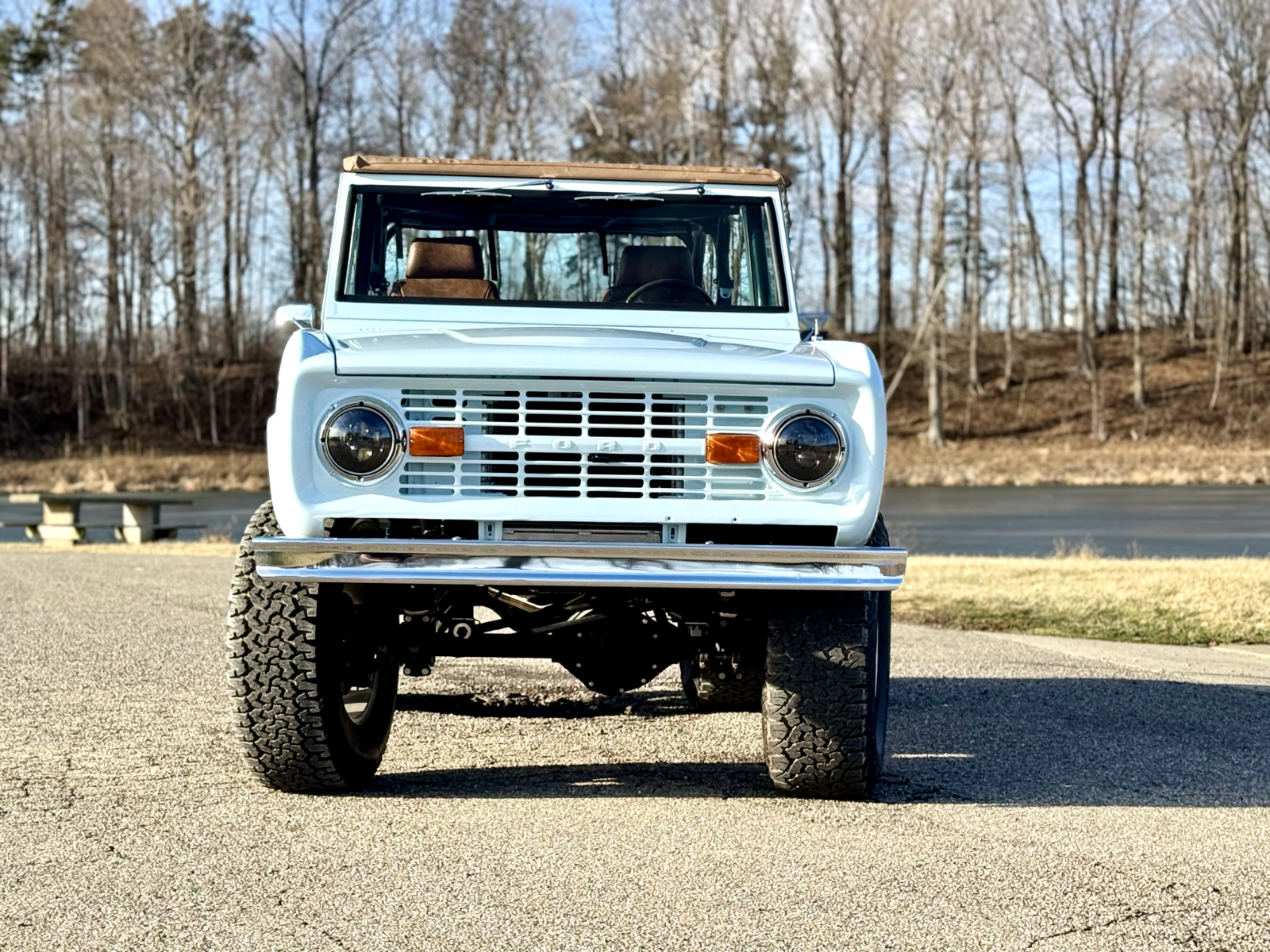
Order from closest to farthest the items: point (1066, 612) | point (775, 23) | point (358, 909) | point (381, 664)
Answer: point (358, 909) < point (381, 664) < point (1066, 612) < point (775, 23)

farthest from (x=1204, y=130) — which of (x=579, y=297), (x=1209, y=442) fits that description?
(x=579, y=297)

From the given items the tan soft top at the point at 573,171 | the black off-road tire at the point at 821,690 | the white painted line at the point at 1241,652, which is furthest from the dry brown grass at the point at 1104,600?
the black off-road tire at the point at 821,690

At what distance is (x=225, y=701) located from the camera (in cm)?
736

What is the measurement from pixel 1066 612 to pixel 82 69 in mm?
46236

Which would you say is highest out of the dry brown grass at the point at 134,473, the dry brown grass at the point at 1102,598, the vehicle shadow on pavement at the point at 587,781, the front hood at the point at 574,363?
the front hood at the point at 574,363

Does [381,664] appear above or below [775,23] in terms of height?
below

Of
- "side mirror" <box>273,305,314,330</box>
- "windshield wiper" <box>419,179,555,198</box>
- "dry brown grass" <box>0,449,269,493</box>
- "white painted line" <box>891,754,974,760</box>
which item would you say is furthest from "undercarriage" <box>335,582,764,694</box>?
"dry brown grass" <box>0,449,269,493</box>

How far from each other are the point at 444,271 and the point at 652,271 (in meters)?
0.89

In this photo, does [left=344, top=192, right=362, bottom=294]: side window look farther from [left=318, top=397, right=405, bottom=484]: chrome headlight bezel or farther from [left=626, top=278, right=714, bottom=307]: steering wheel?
[left=318, top=397, right=405, bottom=484]: chrome headlight bezel

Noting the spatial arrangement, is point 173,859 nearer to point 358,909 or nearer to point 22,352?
point 358,909

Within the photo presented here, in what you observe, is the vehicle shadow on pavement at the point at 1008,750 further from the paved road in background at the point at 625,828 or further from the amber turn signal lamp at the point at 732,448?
the amber turn signal lamp at the point at 732,448

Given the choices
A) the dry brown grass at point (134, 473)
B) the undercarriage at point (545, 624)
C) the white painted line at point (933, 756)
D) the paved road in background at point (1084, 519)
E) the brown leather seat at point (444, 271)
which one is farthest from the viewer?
the dry brown grass at point (134, 473)

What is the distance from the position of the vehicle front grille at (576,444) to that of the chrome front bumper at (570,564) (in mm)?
274

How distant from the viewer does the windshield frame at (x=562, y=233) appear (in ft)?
21.1
